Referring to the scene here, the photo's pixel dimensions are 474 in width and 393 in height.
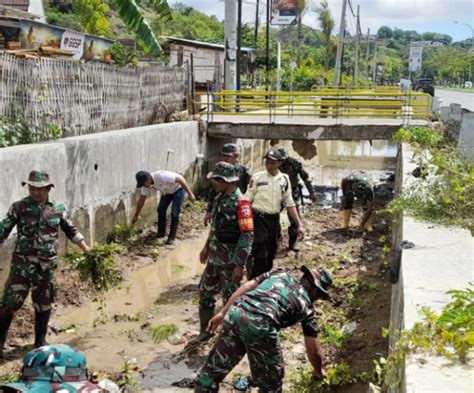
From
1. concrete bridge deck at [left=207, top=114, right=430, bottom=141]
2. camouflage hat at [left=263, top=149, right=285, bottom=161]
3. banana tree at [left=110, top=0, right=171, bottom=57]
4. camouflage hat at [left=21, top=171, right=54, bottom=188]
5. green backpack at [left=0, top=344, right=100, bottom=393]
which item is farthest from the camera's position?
concrete bridge deck at [left=207, top=114, right=430, bottom=141]

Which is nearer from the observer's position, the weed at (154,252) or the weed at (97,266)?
the weed at (97,266)

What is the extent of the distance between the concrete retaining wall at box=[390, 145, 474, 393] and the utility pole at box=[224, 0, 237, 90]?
12197 millimetres

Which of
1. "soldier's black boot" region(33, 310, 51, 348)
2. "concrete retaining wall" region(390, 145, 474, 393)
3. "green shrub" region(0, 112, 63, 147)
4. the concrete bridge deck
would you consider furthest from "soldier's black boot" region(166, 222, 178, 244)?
the concrete bridge deck

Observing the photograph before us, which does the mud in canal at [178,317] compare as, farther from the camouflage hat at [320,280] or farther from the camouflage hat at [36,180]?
the camouflage hat at [36,180]

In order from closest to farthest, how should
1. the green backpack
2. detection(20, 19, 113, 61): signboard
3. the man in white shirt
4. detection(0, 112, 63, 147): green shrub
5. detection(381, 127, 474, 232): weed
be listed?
the green backpack
detection(381, 127, 474, 232): weed
detection(0, 112, 63, 147): green shrub
the man in white shirt
detection(20, 19, 113, 61): signboard

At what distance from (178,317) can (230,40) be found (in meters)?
11.9

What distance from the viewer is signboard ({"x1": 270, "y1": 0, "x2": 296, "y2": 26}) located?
108 ft

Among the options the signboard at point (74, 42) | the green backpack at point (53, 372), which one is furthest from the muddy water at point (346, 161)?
the green backpack at point (53, 372)

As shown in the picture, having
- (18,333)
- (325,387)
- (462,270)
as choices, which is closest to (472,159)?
(462,270)

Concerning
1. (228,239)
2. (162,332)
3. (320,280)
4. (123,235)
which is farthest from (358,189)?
(320,280)

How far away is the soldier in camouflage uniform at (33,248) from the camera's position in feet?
18.2

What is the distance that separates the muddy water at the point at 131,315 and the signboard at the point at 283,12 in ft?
84.0

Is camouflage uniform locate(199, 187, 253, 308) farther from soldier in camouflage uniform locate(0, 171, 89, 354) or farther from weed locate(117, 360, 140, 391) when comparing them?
soldier in camouflage uniform locate(0, 171, 89, 354)

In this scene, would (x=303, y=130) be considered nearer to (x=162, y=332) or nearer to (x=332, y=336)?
(x=162, y=332)
